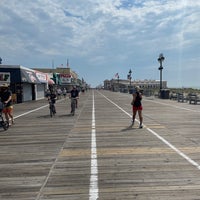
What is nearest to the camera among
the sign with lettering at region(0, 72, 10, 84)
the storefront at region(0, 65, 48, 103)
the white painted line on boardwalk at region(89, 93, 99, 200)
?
the white painted line on boardwalk at region(89, 93, 99, 200)

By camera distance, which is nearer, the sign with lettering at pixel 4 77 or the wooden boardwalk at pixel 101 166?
the wooden boardwalk at pixel 101 166

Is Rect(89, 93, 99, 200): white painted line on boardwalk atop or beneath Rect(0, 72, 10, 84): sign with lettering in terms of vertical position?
beneath

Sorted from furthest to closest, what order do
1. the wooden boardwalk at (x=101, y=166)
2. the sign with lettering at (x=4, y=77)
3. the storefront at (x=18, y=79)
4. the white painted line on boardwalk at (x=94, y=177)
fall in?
the storefront at (x=18, y=79) < the sign with lettering at (x=4, y=77) < the wooden boardwalk at (x=101, y=166) < the white painted line on boardwalk at (x=94, y=177)

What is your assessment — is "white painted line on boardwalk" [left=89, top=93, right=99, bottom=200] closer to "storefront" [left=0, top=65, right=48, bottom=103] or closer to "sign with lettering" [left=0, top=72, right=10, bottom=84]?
"sign with lettering" [left=0, top=72, right=10, bottom=84]

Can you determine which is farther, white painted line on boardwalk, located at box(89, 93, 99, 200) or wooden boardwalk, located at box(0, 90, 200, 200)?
wooden boardwalk, located at box(0, 90, 200, 200)

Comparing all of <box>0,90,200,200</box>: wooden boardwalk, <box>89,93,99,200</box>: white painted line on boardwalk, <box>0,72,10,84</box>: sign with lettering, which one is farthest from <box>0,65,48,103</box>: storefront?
<box>89,93,99,200</box>: white painted line on boardwalk

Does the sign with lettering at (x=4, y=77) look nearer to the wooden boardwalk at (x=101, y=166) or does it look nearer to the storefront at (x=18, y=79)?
the storefront at (x=18, y=79)

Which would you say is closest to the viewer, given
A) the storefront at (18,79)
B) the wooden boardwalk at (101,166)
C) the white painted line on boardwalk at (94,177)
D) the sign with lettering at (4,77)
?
the white painted line on boardwalk at (94,177)

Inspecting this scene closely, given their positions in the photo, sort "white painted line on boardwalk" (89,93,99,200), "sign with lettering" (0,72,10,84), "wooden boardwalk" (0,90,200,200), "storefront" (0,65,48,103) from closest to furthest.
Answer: "white painted line on boardwalk" (89,93,99,200)
"wooden boardwalk" (0,90,200,200)
"sign with lettering" (0,72,10,84)
"storefront" (0,65,48,103)

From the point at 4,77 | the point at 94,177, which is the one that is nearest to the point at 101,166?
the point at 94,177

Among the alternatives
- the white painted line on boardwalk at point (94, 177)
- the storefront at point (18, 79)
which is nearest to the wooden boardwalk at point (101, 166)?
the white painted line on boardwalk at point (94, 177)

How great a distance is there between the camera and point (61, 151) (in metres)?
8.99

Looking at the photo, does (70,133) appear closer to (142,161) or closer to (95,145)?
(95,145)

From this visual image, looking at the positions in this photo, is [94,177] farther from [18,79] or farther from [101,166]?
[18,79]
